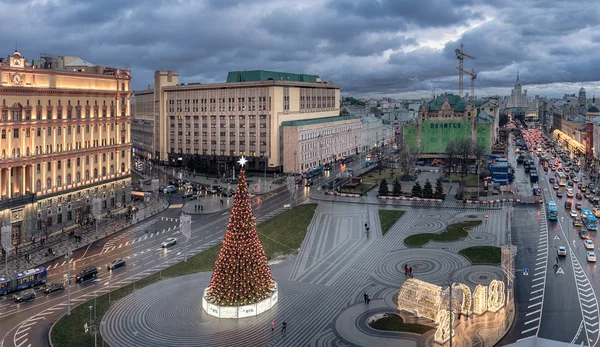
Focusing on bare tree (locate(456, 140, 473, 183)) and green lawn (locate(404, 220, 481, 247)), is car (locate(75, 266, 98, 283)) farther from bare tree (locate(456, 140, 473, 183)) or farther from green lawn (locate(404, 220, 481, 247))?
bare tree (locate(456, 140, 473, 183))

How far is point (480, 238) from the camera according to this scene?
70.2 metres

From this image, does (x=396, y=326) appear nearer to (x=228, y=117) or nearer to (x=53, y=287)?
(x=53, y=287)

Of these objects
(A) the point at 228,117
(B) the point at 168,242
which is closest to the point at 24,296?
(B) the point at 168,242

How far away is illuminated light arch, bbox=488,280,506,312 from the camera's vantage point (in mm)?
45562

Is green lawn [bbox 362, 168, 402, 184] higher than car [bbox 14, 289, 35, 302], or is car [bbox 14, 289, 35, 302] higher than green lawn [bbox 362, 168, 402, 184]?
green lawn [bbox 362, 168, 402, 184]

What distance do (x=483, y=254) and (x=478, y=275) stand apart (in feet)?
24.1

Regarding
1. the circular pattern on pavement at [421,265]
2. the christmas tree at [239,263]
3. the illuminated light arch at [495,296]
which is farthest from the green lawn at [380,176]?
the christmas tree at [239,263]

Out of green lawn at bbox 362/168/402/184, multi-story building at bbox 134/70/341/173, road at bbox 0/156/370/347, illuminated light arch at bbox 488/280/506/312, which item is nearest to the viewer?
road at bbox 0/156/370/347

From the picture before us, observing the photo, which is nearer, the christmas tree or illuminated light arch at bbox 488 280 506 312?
the christmas tree

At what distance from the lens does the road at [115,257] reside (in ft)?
144

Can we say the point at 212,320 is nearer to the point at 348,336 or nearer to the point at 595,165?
the point at 348,336

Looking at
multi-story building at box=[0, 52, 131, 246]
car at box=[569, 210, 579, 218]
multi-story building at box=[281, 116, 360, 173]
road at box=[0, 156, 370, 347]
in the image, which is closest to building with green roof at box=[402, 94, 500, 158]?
multi-story building at box=[281, 116, 360, 173]

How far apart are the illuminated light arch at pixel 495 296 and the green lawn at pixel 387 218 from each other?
28.0 meters

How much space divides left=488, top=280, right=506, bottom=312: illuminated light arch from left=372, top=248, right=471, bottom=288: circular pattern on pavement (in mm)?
8112
